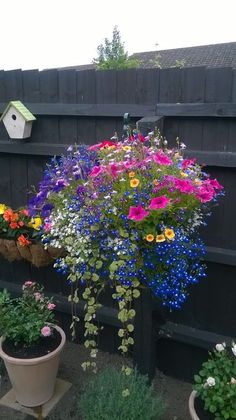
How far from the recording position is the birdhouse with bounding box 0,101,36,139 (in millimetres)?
2602

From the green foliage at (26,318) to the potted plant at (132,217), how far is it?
58 centimetres

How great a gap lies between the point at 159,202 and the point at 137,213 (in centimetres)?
10

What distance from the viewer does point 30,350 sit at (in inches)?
87.5

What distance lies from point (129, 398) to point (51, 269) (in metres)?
1.18

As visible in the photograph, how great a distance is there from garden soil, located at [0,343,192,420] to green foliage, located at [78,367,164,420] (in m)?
0.29

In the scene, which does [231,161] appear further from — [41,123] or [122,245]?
[41,123]

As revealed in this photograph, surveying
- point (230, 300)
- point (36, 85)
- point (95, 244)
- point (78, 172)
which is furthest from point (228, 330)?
point (36, 85)

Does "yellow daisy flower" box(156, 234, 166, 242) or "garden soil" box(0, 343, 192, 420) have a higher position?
"yellow daisy flower" box(156, 234, 166, 242)

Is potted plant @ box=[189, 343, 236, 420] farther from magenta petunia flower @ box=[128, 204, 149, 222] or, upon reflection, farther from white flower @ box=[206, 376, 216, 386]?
magenta petunia flower @ box=[128, 204, 149, 222]

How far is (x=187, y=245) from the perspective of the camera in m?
1.68

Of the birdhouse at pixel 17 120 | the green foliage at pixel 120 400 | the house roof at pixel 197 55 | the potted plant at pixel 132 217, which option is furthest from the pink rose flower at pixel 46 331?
the house roof at pixel 197 55

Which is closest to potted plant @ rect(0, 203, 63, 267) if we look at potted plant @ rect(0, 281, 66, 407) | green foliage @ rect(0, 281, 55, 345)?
green foliage @ rect(0, 281, 55, 345)

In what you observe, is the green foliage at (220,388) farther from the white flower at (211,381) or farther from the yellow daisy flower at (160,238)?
the yellow daisy flower at (160,238)

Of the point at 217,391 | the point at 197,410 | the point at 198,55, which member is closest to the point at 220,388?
the point at 217,391
